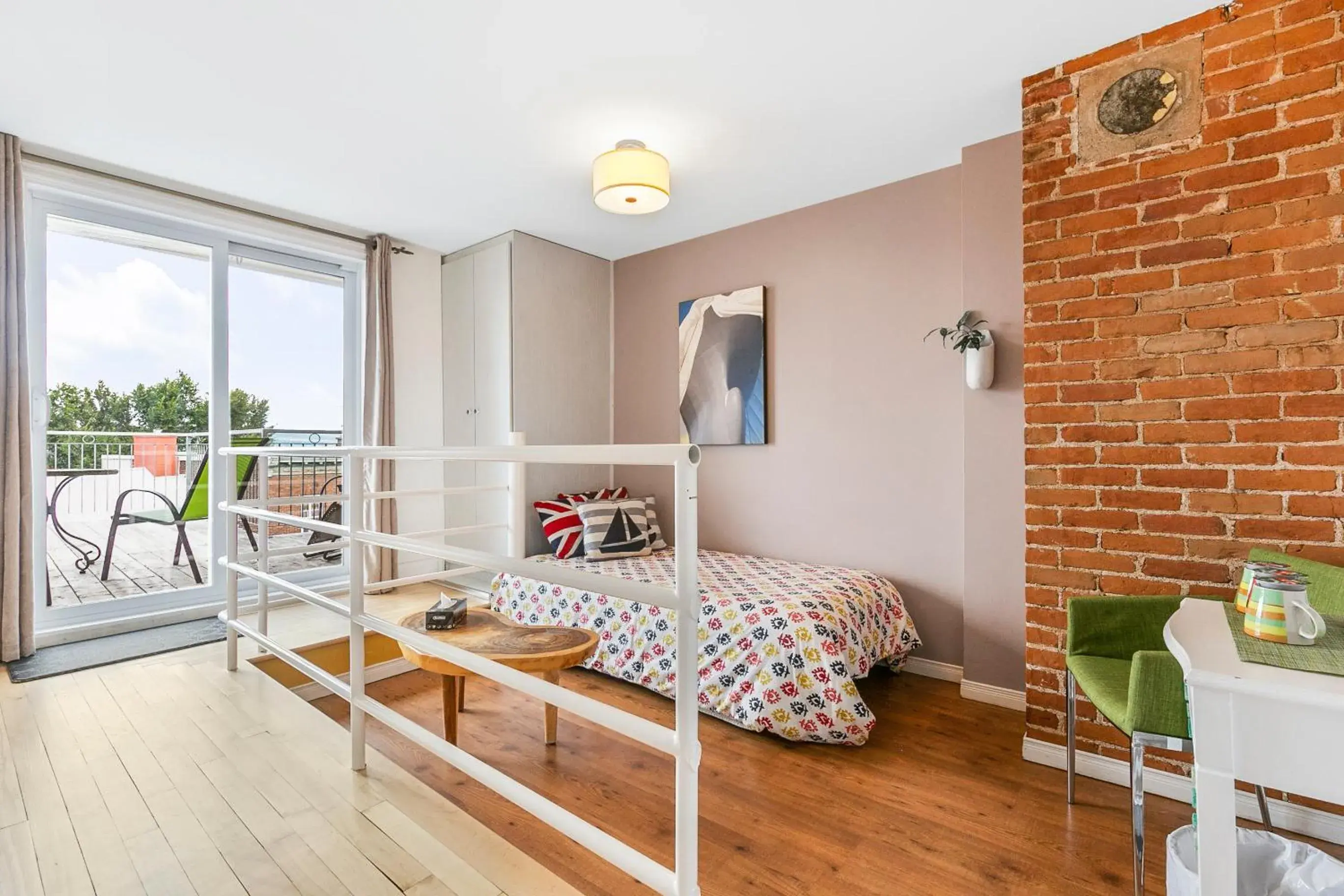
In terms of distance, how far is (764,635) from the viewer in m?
2.34

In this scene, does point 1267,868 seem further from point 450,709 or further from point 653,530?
point 653,530

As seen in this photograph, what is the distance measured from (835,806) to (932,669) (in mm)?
1289

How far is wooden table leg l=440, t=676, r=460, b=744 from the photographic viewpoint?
82.0 inches

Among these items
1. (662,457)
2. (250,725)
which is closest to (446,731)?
(250,725)

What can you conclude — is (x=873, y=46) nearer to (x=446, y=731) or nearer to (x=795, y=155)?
(x=795, y=155)

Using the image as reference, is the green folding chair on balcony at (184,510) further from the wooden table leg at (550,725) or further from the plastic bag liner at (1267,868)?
the plastic bag liner at (1267,868)

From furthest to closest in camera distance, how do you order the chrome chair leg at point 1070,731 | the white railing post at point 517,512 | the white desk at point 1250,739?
1. the white railing post at point 517,512
2. the chrome chair leg at point 1070,731
3. the white desk at point 1250,739

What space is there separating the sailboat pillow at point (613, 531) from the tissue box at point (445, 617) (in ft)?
3.98

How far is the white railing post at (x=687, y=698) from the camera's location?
98 centimetres

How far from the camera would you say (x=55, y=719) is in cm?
207

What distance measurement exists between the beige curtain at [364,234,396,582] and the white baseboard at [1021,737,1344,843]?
136 inches

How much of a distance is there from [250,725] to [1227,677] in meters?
2.53


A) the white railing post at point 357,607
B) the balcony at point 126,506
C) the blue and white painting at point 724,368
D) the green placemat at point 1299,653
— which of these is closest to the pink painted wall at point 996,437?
the blue and white painting at point 724,368

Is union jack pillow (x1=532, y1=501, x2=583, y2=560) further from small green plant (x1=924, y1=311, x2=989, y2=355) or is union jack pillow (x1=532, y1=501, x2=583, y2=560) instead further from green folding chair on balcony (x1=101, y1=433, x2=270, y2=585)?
small green plant (x1=924, y1=311, x2=989, y2=355)
